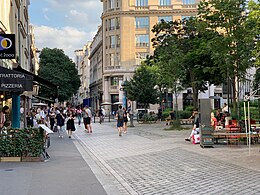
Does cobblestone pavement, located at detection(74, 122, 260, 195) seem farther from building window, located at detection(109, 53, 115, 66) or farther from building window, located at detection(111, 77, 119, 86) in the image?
building window, located at detection(109, 53, 115, 66)

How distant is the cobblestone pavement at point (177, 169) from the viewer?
334 inches

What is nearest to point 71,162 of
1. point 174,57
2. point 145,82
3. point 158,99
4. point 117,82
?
point 174,57

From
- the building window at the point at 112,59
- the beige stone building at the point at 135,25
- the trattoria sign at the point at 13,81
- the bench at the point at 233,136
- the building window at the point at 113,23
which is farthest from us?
the building window at the point at 112,59

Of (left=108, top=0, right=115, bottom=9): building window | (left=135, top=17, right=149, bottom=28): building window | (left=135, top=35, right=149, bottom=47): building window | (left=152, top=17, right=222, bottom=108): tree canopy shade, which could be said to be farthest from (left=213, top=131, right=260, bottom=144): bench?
(left=108, top=0, right=115, bottom=9): building window

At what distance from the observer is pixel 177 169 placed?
10930mm

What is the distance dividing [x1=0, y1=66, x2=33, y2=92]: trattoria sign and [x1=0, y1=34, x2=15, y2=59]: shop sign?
361 centimetres

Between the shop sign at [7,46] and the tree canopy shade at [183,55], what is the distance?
13685 mm

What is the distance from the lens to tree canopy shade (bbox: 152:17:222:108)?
91.6 ft

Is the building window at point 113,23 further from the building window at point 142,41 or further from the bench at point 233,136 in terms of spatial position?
the bench at point 233,136

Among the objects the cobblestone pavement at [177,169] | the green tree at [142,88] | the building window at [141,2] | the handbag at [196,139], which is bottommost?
the cobblestone pavement at [177,169]

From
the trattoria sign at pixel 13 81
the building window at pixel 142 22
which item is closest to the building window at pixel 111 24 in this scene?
the building window at pixel 142 22

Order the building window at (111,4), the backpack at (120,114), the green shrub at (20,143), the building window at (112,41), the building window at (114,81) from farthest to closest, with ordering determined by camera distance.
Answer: the building window at (111,4) → the building window at (112,41) → the building window at (114,81) → the backpack at (120,114) → the green shrub at (20,143)

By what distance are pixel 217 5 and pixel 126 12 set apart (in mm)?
46845

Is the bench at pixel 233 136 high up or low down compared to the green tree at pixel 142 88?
down
